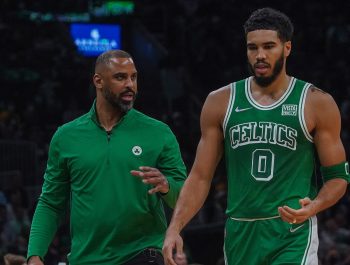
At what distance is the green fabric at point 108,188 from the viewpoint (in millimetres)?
6184

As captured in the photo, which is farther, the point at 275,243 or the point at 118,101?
the point at 118,101

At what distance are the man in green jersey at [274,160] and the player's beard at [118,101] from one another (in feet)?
2.86

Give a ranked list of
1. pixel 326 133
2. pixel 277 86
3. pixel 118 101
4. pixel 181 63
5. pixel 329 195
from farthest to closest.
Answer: pixel 181 63 → pixel 118 101 → pixel 277 86 → pixel 326 133 → pixel 329 195

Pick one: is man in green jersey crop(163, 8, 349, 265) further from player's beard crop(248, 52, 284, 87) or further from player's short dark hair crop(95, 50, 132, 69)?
player's short dark hair crop(95, 50, 132, 69)

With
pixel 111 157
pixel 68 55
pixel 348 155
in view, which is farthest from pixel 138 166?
pixel 68 55

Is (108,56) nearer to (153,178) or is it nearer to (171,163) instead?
(171,163)

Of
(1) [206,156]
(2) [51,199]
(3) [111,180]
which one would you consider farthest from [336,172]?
(2) [51,199]

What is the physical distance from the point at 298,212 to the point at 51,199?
1.96 m

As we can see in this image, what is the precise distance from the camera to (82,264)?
20.4 feet

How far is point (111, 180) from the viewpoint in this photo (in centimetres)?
621

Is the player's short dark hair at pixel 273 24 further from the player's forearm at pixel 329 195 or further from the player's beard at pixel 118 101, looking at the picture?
the player's beard at pixel 118 101

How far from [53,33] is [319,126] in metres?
18.5

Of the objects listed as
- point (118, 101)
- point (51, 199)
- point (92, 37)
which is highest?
point (92, 37)

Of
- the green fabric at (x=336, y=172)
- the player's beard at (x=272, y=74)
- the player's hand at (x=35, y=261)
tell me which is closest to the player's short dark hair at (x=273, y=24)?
the player's beard at (x=272, y=74)
